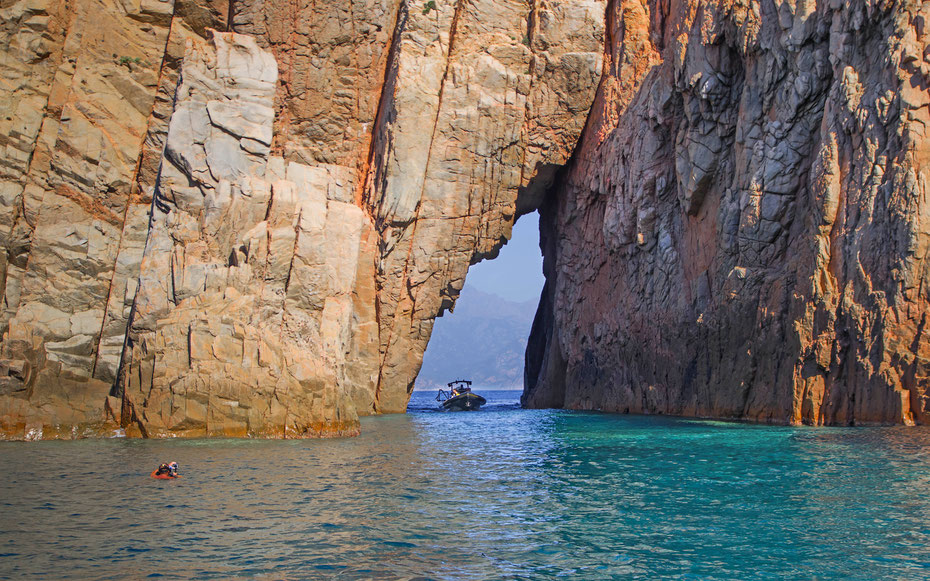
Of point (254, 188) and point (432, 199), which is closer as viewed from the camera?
point (254, 188)

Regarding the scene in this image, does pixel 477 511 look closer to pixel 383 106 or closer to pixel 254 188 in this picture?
pixel 254 188

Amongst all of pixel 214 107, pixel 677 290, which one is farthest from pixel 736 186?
pixel 214 107

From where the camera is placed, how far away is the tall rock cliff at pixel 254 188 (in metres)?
22.7

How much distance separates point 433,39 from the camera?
35656 millimetres

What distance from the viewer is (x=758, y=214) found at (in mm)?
25938

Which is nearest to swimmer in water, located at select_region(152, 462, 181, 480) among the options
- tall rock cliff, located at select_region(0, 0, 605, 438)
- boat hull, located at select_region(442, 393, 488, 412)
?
tall rock cliff, located at select_region(0, 0, 605, 438)

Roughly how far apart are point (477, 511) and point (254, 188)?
18716 millimetres

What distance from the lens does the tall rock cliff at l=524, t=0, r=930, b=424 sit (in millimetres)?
20844

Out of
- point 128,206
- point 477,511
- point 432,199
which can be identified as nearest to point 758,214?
point 432,199

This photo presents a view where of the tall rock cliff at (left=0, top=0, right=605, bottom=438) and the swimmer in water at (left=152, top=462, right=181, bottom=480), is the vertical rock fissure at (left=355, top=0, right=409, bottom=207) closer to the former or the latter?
the tall rock cliff at (left=0, top=0, right=605, bottom=438)

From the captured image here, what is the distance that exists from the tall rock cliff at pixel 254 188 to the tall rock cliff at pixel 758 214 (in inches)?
190

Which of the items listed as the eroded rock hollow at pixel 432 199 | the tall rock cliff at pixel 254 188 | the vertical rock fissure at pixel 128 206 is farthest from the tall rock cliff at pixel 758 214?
the vertical rock fissure at pixel 128 206

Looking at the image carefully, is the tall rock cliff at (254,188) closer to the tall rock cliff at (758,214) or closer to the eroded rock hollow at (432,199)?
the eroded rock hollow at (432,199)

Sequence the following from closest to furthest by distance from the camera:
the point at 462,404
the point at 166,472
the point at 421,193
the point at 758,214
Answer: the point at 166,472, the point at 758,214, the point at 421,193, the point at 462,404
